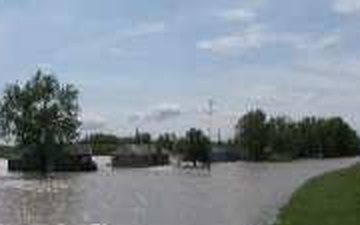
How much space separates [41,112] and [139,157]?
40500 millimetres

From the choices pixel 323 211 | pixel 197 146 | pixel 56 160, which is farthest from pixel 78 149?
pixel 323 211

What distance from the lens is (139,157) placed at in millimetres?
182250

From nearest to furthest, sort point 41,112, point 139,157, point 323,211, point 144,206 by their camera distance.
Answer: point 323,211, point 144,206, point 41,112, point 139,157

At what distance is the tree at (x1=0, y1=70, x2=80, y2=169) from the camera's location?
144 m

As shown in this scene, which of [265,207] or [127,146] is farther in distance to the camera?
[127,146]

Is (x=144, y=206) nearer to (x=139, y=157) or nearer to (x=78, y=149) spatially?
(x=78, y=149)

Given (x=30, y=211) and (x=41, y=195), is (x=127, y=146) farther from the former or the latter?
(x=30, y=211)

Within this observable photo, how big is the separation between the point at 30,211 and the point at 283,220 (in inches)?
743

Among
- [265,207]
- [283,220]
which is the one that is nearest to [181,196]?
[265,207]

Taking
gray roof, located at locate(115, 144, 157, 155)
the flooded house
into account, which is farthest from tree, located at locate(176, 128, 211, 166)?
gray roof, located at locate(115, 144, 157, 155)

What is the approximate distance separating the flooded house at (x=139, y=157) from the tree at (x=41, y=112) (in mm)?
31394

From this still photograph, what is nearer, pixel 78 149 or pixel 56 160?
pixel 56 160

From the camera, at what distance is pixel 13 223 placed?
45.0 metres

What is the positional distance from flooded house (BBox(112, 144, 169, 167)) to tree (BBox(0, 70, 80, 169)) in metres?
31.4
